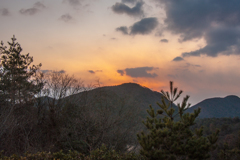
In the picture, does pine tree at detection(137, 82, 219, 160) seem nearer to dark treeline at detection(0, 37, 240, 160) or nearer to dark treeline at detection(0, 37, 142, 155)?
dark treeline at detection(0, 37, 240, 160)

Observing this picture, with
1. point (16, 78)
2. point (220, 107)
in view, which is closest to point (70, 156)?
point (16, 78)

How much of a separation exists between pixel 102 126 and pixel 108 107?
1.79 m

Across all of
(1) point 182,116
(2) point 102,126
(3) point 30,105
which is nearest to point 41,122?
(3) point 30,105

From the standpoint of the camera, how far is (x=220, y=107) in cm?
10144

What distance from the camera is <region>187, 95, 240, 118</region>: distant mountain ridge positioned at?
312 feet

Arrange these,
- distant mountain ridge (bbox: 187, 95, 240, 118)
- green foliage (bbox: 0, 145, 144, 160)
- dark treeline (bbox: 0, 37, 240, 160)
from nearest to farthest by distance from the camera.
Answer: green foliage (bbox: 0, 145, 144, 160) < dark treeline (bbox: 0, 37, 240, 160) < distant mountain ridge (bbox: 187, 95, 240, 118)

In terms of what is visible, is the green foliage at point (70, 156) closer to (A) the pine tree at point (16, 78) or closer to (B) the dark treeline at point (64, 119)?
(B) the dark treeline at point (64, 119)

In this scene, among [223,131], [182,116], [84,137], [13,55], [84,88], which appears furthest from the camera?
[223,131]

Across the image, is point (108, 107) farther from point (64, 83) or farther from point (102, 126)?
point (64, 83)

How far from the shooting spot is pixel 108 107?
1477cm

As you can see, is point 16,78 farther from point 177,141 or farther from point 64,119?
point 177,141

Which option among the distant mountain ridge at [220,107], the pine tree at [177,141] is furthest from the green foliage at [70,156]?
the distant mountain ridge at [220,107]

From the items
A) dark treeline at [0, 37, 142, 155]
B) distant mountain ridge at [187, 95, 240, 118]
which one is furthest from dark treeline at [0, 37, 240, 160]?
distant mountain ridge at [187, 95, 240, 118]

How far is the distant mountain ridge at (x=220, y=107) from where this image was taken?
95.1 meters
